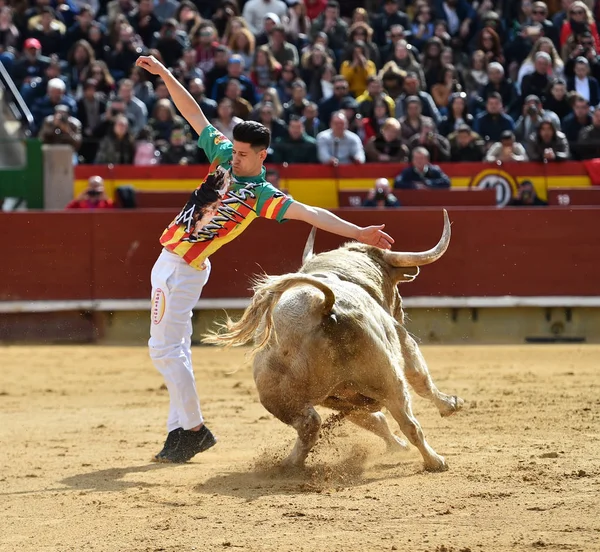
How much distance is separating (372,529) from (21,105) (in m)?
10.4

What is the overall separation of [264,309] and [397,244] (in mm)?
6259

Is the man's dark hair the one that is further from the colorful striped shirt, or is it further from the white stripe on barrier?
the white stripe on barrier

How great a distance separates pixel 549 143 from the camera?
12836mm

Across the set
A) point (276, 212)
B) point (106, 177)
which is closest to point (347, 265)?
point (276, 212)

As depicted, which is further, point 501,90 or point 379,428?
point 501,90

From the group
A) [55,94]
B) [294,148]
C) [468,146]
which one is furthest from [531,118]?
[55,94]

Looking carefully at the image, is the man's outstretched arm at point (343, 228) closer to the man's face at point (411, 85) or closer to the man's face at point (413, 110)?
the man's face at point (413, 110)

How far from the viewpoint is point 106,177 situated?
1280 cm

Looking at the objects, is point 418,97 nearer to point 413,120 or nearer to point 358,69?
point 413,120

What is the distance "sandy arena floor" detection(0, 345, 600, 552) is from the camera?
4.16 m

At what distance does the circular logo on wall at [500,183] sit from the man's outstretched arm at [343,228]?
774 cm

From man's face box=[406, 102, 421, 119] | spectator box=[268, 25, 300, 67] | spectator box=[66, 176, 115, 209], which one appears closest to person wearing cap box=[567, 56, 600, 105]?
man's face box=[406, 102, 421, 119]

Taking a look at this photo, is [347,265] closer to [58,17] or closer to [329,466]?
[329,466]

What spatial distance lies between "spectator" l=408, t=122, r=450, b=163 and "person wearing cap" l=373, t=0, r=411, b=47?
2.55m
